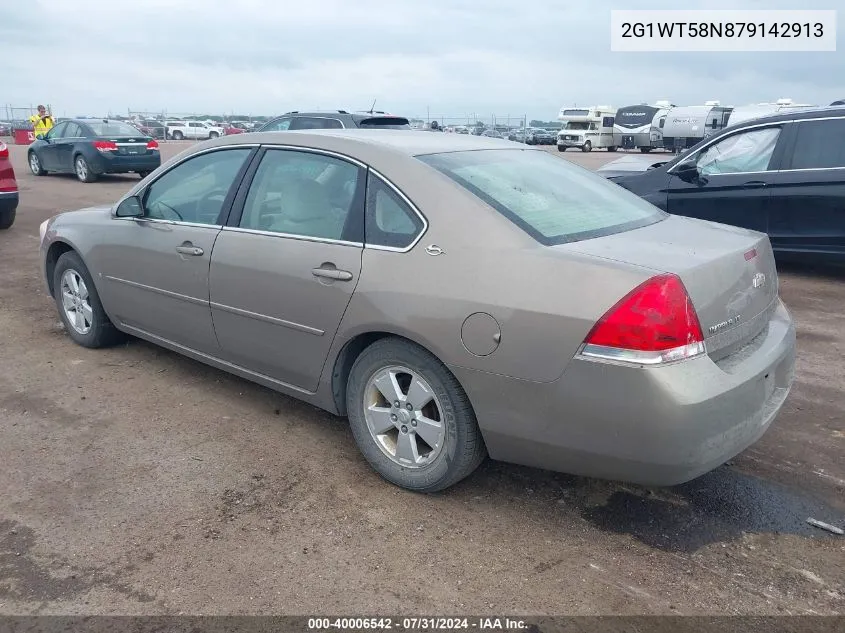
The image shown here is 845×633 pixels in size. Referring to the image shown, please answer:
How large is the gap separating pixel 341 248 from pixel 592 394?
4.46ft

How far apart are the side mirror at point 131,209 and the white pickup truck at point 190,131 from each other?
143ft

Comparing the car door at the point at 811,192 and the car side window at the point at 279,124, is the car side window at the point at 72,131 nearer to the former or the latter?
the car side window at the point at 279,124

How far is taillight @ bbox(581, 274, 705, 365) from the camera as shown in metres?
2.61

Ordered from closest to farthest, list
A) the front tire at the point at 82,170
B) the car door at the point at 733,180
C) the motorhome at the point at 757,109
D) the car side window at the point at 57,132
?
the car door at the point at 733,180
the front tire at the point at 82,170
the car side window at the point at 57,132
the motorhome at the point at 757,109

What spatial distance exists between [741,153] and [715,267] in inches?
214

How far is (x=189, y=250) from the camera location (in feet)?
13.4

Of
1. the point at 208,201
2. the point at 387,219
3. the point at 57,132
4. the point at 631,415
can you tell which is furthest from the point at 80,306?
the point at 57,132

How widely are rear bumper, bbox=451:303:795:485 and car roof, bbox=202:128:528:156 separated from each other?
1266 millimetres

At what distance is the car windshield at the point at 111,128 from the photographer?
16188 mm

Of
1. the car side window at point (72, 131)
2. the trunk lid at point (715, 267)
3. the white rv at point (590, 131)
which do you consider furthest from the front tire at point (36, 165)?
the white rv at point (590, 131)

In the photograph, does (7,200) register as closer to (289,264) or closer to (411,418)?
(289,264)

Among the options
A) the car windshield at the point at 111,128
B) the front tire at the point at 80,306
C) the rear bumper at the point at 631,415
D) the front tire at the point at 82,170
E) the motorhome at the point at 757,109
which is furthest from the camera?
the motorhome at the point at 757,109

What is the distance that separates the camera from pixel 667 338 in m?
2.62

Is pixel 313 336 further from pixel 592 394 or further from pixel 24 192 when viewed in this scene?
pixel 24 192
